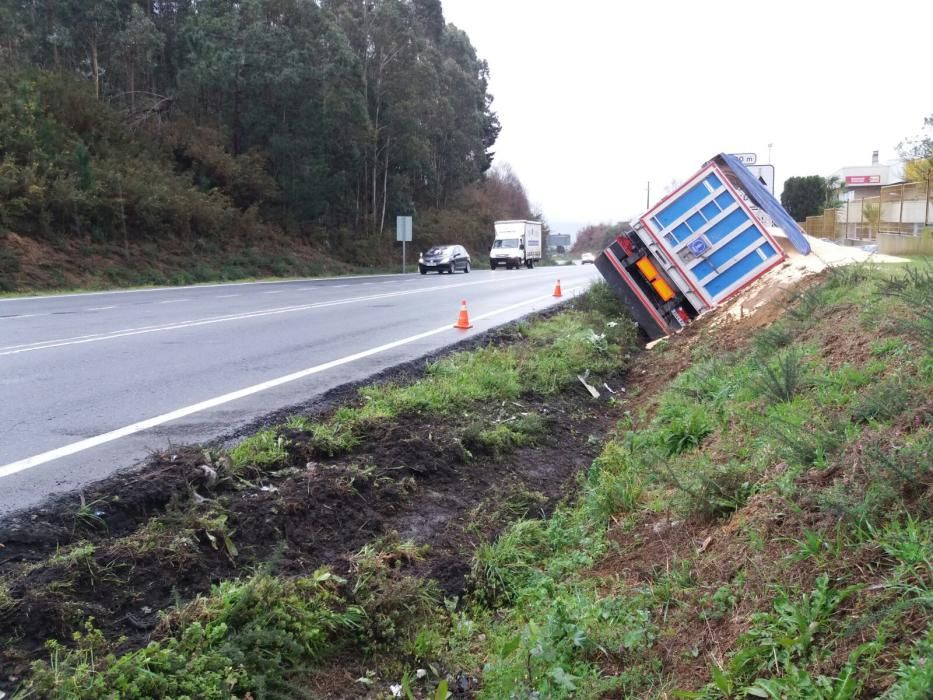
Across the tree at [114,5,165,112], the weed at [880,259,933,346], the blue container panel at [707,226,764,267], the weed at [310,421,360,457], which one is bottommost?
the weed at [310,421,360,457]

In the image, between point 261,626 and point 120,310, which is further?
point 120,310

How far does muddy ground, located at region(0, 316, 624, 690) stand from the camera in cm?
341

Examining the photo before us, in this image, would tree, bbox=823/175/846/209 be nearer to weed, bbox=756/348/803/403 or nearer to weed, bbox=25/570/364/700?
weed, bbox=756/348/803/403

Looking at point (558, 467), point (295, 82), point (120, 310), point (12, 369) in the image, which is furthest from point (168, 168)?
point (558, 467)

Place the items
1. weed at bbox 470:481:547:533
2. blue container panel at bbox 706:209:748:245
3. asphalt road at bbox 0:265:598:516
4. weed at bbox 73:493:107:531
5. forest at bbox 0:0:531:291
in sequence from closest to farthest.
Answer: weed at bbox 73:493:107:531, weed at bbox 470:481:547:533, asphalt road at bbox 0:265:598:516, blue container panel at bbox 706:209:748:245, forest at bbox 0:0:531:291

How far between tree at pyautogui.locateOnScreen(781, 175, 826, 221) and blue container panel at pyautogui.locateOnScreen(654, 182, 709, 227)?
43518mm

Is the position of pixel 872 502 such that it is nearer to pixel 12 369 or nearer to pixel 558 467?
pixel 558 467

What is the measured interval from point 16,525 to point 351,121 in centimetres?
3368

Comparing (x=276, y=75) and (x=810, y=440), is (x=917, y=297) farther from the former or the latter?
(x=276, y=75)

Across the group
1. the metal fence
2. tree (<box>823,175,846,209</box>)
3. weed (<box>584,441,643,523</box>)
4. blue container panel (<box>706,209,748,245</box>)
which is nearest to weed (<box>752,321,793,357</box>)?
weed (<box>584,441,643,523</box>)

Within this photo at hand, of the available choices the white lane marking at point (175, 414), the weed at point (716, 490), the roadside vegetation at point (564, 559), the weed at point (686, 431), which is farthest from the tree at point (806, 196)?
the weed at point (716, 490)

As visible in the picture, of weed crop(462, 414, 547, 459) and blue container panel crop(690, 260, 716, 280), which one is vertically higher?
blue container panel crop(690, 260, 716, 280)

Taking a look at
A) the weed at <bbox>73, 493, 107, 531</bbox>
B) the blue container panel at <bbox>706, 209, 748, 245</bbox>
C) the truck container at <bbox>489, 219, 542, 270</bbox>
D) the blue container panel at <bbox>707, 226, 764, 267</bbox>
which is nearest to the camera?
the weed at <bbox>73, 493, 107, 531</bbox>

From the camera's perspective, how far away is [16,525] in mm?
4070
